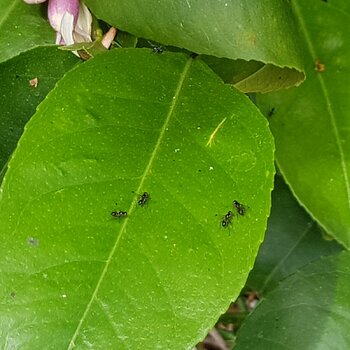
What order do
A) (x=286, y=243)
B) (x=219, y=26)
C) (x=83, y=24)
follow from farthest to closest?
(x=286, y=243) < (x=83, y=24) < (x=219, y=26)

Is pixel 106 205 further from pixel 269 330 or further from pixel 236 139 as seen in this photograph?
pixel 269 330

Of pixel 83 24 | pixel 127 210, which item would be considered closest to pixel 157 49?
pixel 83 24

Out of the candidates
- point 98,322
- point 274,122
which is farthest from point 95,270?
point 274,122

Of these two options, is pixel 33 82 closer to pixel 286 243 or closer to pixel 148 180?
pixel 148 180

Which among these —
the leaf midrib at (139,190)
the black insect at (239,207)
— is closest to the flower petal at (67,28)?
the leaf midrib at (139,190)

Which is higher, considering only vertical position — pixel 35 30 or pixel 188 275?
pixel 35 30

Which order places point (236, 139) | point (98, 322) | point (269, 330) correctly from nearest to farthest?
1. point (98, 322)
2. point (236, 139)
3. point (269, 330)

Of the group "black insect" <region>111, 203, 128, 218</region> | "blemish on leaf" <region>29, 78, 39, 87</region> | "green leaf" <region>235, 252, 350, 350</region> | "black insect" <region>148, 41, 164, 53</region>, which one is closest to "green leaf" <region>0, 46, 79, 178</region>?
"blemish on leaf" <region>29, 78, 39, 87</region>

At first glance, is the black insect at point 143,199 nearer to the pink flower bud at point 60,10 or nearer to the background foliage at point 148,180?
the background foliage at point 148,180
